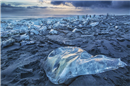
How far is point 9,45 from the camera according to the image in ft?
8.27

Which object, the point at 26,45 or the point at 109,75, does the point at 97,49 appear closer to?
the point at 109,75

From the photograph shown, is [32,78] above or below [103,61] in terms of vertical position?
below

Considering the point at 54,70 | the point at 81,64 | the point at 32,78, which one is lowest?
the point at 32,78

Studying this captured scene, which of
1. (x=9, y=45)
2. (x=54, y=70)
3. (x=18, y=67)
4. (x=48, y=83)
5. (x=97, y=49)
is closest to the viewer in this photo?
(x=48, y=83)

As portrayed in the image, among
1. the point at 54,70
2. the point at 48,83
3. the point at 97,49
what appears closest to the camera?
the point at 48,83

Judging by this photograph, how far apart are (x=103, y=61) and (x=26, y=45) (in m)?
2.48

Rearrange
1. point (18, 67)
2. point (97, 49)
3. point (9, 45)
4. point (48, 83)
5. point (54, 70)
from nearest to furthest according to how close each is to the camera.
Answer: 1. point (48, 83)
2. point (54, 70)
3. point (18, 67)
4. point (97, 49)
5. point (9, 45)

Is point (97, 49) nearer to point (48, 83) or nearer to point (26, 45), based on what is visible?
point (48, 83)

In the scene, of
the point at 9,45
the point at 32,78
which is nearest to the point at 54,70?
the point at 32,78

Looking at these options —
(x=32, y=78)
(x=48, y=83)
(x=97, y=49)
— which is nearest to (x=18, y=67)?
(x=32, y=78)

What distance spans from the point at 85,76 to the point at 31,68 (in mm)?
1057

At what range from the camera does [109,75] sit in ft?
3.89

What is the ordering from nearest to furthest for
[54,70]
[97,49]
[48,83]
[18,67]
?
[48,83] < [54,70] < [18,67] < [97,49]

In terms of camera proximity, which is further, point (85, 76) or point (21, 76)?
point (21, 76)
